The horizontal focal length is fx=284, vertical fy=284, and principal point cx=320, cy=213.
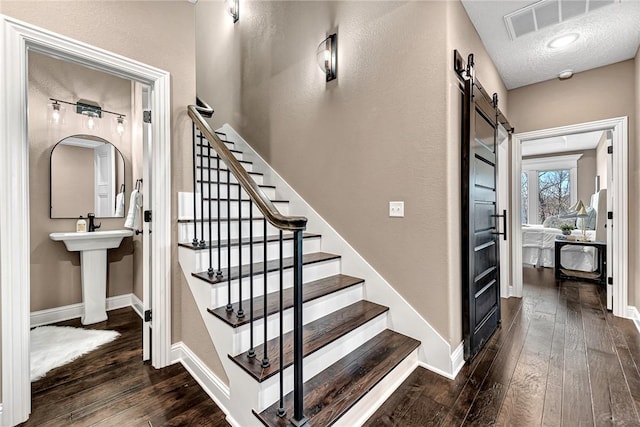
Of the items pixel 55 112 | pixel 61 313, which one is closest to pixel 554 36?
pixel 55 112

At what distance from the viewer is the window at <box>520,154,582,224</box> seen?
7.70 metres

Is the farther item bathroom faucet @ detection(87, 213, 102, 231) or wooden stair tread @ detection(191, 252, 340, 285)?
bathroom faucet @ detection(87, 213, 102, 231)

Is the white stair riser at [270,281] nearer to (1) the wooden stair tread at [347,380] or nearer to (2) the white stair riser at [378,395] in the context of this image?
(1) the wooden stair tread at [347,380]

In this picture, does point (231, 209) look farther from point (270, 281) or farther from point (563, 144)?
point (563, 144)

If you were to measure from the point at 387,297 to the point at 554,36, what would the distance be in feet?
9.21

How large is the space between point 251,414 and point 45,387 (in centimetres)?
152

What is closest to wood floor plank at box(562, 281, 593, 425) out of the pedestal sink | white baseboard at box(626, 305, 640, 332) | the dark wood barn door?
white baseboard at box(626, 305, 640, 332)

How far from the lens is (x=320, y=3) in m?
2.73

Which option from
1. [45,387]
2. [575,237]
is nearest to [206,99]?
[45,387]

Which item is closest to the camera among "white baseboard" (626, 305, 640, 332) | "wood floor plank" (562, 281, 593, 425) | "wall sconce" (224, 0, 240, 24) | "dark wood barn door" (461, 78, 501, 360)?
"wood floor plank" (562, 281, 593, 425)

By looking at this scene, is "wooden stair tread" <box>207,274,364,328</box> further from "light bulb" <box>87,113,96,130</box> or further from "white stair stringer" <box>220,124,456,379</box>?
"light bulb" <box>87,113,96,130</box>

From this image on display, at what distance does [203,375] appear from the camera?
6.13 feet

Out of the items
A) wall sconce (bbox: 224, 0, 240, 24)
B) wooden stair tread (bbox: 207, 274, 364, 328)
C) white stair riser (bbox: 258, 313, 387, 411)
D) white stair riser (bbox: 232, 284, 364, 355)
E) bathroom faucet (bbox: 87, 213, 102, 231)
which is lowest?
white stair riser (bbox: 258, 313, 387, 411)

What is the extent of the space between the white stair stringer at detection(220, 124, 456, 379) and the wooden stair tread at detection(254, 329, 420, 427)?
Result: 9 centimetres
